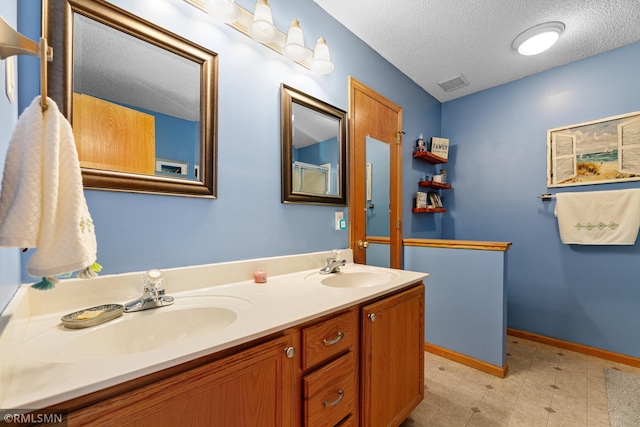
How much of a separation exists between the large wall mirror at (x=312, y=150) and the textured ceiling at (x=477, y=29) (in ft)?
1.87

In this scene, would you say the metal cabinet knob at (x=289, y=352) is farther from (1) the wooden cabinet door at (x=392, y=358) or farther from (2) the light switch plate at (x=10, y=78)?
(2) the light switch plate at (x=10, y=78)

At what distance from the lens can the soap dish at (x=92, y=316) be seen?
28.5 inches

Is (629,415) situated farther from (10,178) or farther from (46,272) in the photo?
(10,178)

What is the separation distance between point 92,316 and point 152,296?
166 mm

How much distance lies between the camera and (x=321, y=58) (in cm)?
154

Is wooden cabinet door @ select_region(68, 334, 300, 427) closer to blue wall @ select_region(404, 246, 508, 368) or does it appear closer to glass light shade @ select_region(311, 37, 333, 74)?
glass light shade @ select_region(311, 37, 333, 74)

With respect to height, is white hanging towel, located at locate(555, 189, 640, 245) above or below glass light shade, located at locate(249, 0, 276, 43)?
below

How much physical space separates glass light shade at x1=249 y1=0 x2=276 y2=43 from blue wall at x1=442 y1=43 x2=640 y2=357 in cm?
254

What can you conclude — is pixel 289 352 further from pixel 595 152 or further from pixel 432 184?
pixel 595 152

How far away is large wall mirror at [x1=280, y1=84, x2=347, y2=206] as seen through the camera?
149 cm

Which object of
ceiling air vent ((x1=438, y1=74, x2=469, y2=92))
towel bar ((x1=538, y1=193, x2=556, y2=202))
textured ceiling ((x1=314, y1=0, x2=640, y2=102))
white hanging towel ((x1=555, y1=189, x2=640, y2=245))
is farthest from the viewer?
ceiling air vent ((x1=438, y1=74, x2=469, y2=92))

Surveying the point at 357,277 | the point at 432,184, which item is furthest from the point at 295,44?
the point at 432,184

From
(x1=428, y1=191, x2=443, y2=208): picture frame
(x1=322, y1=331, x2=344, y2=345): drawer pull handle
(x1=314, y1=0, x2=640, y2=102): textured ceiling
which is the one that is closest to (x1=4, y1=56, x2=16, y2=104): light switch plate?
(x1=322, y1=331, x2=344, y2=345): drawer pull handle

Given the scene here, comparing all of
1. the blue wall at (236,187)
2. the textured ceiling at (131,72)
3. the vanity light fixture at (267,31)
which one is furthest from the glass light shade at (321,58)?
the textured ceiling at (131,72)
